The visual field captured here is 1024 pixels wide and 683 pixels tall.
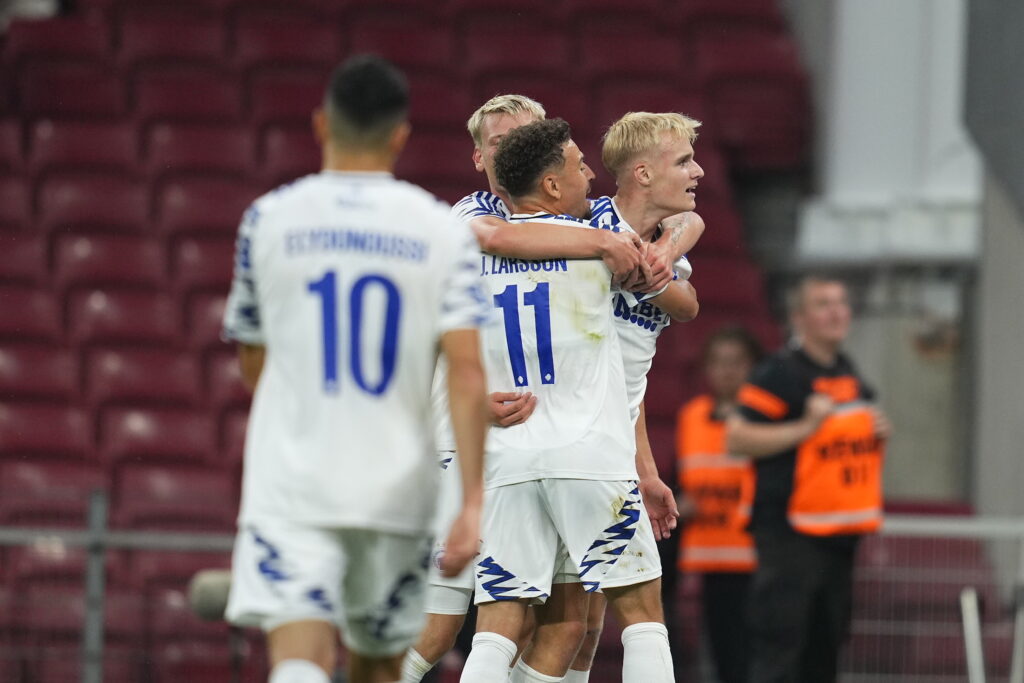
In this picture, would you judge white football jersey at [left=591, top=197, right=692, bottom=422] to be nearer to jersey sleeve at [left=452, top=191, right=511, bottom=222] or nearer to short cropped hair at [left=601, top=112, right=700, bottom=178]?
short cropped hair at [left=601, top=112, right=700, bottom=178]

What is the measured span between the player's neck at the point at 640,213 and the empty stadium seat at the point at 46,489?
12.2 ft

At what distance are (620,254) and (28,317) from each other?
5666mm

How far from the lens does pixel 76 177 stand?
10.2 metres

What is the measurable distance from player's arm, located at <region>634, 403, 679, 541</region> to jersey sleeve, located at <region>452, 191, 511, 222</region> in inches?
29.8

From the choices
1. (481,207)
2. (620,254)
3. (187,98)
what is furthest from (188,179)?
(620,254)

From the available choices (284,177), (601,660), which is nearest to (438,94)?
(284,177)

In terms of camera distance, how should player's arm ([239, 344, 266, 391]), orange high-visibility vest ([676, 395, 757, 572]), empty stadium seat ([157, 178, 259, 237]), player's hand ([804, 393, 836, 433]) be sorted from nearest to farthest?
1. player's arm ([239, 344, 266, 391])
2. player's hand ([804, 393, 836, 433])
3. orange high-visibility vest ([676, 395, 757, 572])
4. empty stadium seat ([157, 178, 259, 237])

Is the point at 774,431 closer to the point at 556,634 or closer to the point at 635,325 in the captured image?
the point at 635,325

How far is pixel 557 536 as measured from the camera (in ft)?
16.0

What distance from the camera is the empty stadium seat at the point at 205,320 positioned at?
374 inches

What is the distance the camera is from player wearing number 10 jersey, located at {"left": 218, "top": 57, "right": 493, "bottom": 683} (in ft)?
11.8

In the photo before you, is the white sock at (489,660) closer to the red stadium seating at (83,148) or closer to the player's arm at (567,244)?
the player's arm at (567,244)

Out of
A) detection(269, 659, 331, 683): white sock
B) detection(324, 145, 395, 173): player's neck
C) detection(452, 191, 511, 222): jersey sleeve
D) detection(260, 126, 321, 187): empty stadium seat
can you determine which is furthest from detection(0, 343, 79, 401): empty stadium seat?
detection(269, 659, 331, 683): white sock

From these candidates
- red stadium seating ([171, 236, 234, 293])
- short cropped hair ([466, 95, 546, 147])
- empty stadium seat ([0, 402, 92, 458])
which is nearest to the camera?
short cropped hair ([466, 95, 546, 147])
